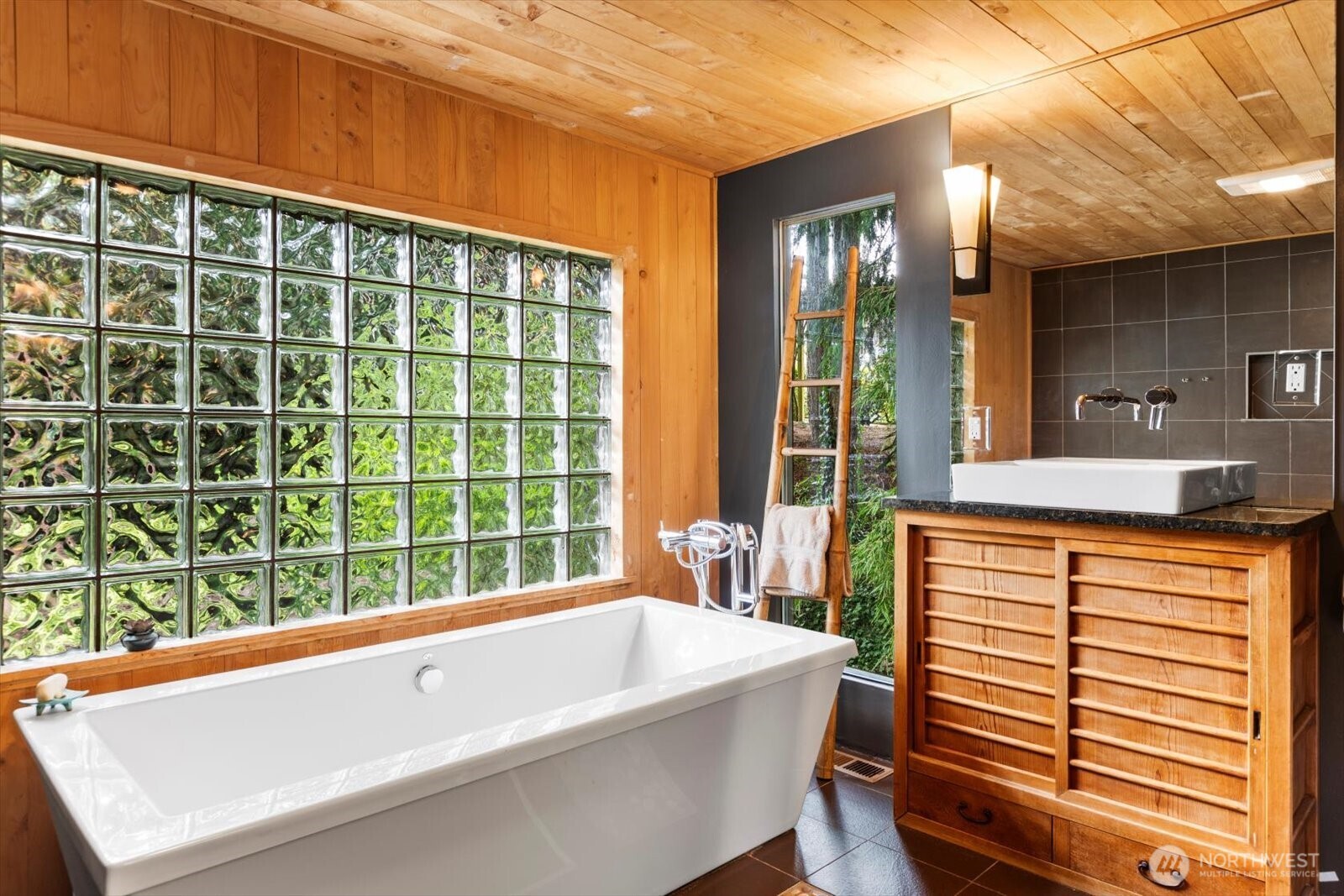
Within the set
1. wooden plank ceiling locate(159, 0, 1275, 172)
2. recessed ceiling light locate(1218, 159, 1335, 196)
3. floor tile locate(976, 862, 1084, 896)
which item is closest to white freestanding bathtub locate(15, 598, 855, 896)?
floor tile locate(976, 862, 1084, 896)

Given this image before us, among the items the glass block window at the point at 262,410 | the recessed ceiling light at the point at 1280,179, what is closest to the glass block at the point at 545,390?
the glass block window at the point at 262,410

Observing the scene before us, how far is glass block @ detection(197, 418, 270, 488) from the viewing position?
7.46 ft

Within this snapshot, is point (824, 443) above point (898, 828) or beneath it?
above

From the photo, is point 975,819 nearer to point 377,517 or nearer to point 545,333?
point 377,517

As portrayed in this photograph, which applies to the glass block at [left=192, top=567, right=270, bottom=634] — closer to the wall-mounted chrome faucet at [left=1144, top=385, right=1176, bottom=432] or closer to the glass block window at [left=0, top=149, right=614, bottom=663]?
the glass block window at [left=0, top=149, right=614, bottom=663]

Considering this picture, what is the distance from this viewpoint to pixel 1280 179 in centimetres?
213

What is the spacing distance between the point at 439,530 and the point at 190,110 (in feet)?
4.53

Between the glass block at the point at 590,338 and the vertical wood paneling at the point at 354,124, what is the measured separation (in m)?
0.90

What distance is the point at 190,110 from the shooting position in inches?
86.4

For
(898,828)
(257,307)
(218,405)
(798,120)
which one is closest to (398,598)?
(218,405)

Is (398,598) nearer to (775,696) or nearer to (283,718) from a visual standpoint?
(283,718)

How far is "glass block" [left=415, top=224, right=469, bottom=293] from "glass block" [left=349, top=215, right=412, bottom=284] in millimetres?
45

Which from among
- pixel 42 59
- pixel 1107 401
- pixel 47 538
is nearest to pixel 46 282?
pixel 42 59

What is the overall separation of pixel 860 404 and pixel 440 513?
60.6 inches
